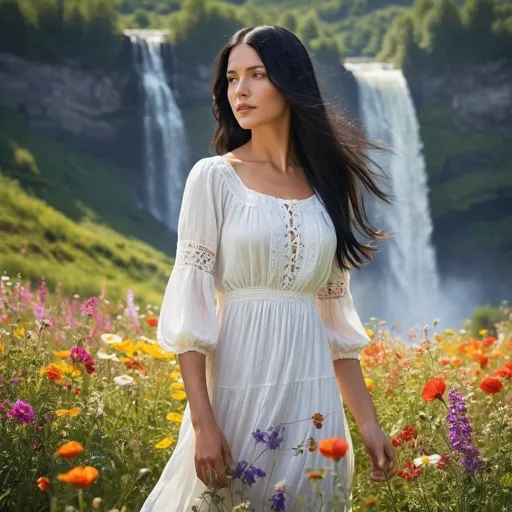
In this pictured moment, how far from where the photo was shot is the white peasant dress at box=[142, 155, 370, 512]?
67.6 inches

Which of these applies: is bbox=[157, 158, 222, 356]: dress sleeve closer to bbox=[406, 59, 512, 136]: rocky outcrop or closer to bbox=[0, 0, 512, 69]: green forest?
bbox=[0, 0, 512, 69]: green forest

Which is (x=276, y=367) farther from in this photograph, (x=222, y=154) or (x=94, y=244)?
(x=94, y=244)

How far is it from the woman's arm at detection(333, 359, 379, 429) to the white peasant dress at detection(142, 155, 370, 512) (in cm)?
8

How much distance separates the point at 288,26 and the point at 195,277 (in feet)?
49.9

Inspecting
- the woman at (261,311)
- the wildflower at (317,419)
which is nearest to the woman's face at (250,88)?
the woman at (261,311)

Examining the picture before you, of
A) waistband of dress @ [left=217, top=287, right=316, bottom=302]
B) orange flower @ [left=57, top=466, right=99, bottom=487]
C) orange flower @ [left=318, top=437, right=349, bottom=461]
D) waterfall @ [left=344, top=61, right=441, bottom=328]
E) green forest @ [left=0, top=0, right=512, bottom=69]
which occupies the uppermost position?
waistband of dress @ [left=217, top=287, right=316, bottom=302]

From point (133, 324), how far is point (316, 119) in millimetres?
2362

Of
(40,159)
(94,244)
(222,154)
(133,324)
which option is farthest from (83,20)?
(222,154)

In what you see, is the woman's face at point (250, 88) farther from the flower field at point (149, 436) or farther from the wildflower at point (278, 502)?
the wildflower at point (278, 502)

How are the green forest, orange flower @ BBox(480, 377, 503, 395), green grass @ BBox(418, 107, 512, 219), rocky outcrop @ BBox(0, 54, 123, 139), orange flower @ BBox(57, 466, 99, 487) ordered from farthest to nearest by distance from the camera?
1. green grass @ BBox(418, 107, 512, 219)
2. the green forest
3. rocky outcrop @ BBox(0, 54, 123, 139)
4. orange flower @ BBox(480, 377, 503, 395)
5. orange flower @ BBox(57, 466, 99, 487)

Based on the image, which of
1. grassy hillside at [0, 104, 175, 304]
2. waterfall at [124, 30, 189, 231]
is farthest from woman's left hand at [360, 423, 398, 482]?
waterfall at [124, 30, 189, 231]

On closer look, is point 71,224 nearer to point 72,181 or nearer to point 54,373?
point 72,181

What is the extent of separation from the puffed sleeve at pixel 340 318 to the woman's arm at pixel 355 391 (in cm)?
2

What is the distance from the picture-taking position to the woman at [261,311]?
1.69m
